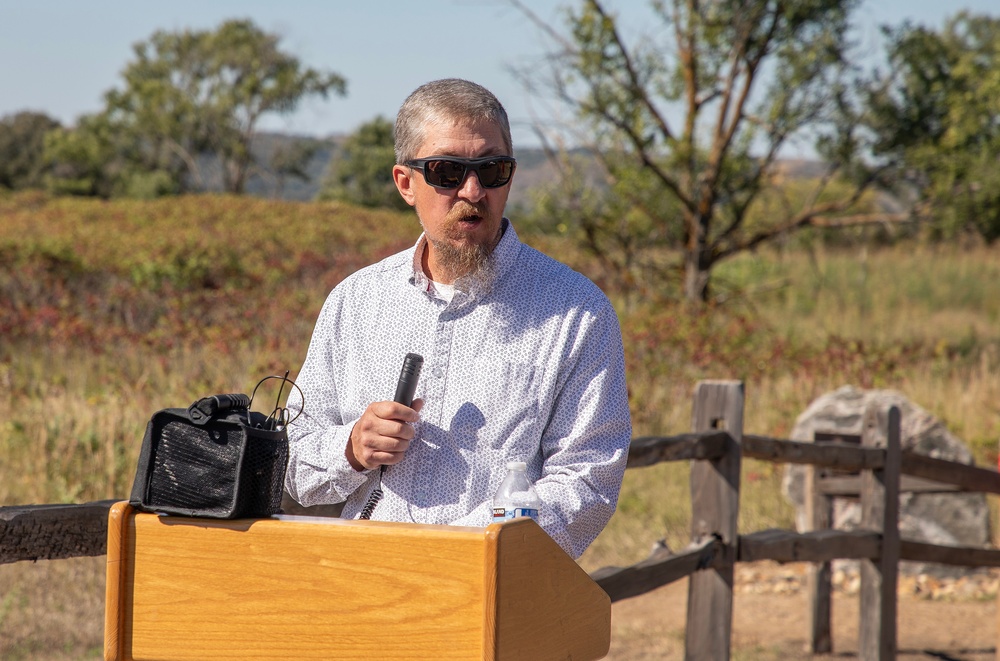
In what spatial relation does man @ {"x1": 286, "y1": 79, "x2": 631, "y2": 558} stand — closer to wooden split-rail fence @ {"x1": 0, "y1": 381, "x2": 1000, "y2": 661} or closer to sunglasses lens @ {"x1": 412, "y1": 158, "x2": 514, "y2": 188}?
sunglasses lens @ {"x1": 412, "y1": 158, "x2": 514, "y2": 188}

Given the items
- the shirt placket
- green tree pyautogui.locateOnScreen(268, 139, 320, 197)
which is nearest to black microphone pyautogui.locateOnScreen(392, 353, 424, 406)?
the shirt placket

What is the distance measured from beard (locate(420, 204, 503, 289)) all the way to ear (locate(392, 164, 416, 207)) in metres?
0.12

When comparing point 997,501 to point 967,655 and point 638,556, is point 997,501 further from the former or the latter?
point 638,556

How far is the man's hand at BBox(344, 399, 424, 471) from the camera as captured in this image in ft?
6.61

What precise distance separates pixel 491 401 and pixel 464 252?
0.31 metres

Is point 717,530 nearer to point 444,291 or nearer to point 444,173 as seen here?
point 444,291

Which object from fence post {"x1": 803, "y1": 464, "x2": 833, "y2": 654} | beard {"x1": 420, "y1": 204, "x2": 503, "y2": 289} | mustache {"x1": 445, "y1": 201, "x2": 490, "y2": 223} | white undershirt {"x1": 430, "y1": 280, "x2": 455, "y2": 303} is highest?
mustache {"x1": 445, "y1": 201, "x2": 490, "y2": 223}

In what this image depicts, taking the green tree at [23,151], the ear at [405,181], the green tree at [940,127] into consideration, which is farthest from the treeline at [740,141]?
the green tree at [23,151]

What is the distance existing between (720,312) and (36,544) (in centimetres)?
1220

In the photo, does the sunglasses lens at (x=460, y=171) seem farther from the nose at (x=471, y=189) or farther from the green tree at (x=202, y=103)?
the green tree at (x=202, y=103)

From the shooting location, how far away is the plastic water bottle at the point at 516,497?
77.4 inches

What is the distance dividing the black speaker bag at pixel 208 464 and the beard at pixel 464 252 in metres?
0.65

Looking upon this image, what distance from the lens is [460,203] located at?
7.22 feet

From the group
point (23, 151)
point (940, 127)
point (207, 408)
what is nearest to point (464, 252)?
point (207, 408)
